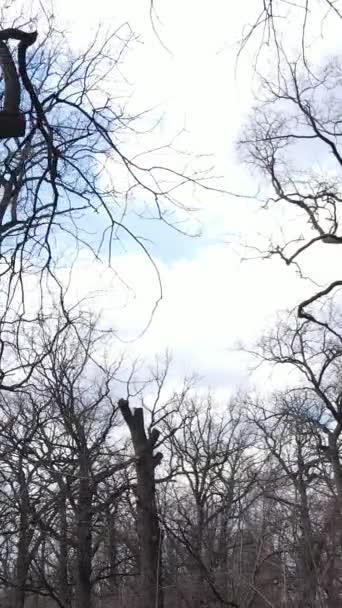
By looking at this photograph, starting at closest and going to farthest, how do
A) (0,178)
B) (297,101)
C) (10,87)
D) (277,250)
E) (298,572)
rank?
(10,87), (0,178), (298,572), (297,101), (277,250)

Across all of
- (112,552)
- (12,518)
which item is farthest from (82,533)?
(12,518)

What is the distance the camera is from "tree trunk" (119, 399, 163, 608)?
8.12 meters

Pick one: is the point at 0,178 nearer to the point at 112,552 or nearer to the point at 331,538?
the point at 331,538

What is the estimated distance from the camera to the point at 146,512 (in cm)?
838

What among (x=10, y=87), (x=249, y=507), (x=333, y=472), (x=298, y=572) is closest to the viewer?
(x=10, y=87)

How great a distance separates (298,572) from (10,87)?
312 inches

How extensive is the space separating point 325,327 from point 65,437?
352 inches

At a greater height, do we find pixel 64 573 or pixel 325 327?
pixel 325 327

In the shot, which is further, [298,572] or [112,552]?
[112,552]

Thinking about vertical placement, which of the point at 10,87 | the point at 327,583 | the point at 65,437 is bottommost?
the point at 327,583

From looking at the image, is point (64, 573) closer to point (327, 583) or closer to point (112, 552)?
point (112, 552)

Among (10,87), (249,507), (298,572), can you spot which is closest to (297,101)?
(249,507)

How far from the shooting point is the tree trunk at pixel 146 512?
8.12 m

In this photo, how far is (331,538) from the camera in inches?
402
